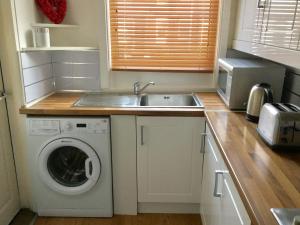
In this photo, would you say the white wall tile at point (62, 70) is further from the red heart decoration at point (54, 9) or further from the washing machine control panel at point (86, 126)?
the washing machine control panel at point (86, 126)

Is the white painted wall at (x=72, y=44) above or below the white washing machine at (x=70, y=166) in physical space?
above

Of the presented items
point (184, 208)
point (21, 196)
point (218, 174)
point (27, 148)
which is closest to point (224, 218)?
point (218, 174)

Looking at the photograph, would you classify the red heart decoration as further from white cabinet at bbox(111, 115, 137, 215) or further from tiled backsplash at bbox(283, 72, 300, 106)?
tiled backsplash at bbox(283, 72, 300, 106)

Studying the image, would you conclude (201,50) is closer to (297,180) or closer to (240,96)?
(240,96)

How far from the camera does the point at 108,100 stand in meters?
2.26

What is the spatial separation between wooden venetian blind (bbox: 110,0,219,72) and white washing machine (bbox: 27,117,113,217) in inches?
30.1

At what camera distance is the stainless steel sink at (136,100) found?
2.12 metres

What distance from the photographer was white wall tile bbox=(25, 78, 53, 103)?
2035mm

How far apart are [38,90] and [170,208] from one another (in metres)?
1.46


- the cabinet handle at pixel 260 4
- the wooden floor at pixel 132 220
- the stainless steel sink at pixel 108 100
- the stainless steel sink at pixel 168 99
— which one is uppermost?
the cabinet handle at pixel 260 4

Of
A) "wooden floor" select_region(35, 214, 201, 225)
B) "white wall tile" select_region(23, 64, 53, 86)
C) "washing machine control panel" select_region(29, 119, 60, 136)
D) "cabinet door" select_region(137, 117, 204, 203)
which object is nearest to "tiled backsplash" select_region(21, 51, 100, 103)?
"white wall tile" select_region(23, 64, 53, 86)

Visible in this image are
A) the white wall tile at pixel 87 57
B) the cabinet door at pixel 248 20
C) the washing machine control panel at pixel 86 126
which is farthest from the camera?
the white wall tile at pixel 87 57

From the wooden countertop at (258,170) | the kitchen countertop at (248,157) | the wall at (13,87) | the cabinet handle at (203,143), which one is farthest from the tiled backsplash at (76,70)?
the wooden countertop at (258,170)

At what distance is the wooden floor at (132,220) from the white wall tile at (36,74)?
1.11 m
